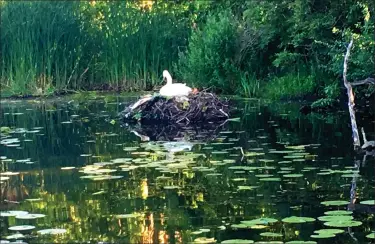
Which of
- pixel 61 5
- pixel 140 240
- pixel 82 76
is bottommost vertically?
pixel 140 240

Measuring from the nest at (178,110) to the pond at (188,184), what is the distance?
628 millimetres

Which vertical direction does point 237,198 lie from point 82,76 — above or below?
below

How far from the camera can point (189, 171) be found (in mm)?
8789

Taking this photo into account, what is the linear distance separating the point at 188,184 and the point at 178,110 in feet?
18.9

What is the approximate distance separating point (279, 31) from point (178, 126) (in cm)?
556

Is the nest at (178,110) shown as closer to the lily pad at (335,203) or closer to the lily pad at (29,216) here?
the lily pad at (335,203)

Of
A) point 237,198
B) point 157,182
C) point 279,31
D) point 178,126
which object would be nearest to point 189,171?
point 157,182

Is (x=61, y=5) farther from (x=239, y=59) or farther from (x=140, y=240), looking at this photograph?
(x=140, y=240)

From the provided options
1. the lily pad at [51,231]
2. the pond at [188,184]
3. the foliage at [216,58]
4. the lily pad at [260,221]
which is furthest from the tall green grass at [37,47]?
the lily pad at [260,221]

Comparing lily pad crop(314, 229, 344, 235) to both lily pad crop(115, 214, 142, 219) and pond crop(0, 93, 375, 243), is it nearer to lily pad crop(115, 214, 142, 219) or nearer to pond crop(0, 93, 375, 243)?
pond crop(0, 93, 375, 243)

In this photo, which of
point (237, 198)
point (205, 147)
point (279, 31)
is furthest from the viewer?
point (279, 31)

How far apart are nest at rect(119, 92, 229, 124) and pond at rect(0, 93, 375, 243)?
63 centimetres

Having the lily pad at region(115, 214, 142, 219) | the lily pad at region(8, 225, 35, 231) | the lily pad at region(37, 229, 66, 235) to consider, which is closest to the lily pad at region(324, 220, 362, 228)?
the lily pad at region(115, 214, 142, 219)

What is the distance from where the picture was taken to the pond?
6.27m
